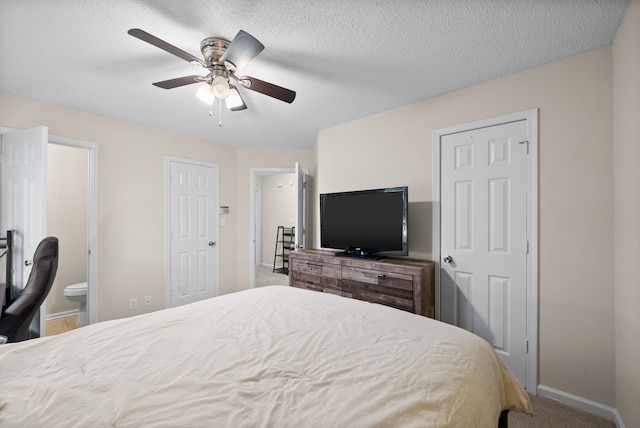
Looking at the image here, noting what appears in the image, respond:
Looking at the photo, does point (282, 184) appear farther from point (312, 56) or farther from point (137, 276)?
point (312, 56)

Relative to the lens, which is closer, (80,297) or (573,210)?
(573,210)

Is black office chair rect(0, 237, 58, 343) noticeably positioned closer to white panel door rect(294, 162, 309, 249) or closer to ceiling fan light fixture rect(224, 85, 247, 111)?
ceiling fan light fixture rect(224, 85, 247, 111)

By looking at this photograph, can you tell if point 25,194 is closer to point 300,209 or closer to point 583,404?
point 300,209

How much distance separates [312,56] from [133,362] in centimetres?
205

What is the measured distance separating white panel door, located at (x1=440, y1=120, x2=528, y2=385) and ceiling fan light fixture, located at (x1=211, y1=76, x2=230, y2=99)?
1931 millimetres

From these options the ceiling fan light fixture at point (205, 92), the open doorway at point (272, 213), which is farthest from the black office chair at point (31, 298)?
the open doorway at point (272, 213)

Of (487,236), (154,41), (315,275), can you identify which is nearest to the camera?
(154,41)

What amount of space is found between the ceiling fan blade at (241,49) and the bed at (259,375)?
146 cm

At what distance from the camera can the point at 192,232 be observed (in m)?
3.99

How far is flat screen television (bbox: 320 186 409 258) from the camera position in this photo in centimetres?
264

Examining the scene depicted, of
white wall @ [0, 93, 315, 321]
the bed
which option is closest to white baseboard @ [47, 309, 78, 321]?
white wall @ [0, 93, 315, 321]

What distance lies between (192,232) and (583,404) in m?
4.29

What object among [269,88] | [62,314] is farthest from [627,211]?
[62,314]

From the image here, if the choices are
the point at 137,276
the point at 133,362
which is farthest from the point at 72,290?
the point at 133,362
